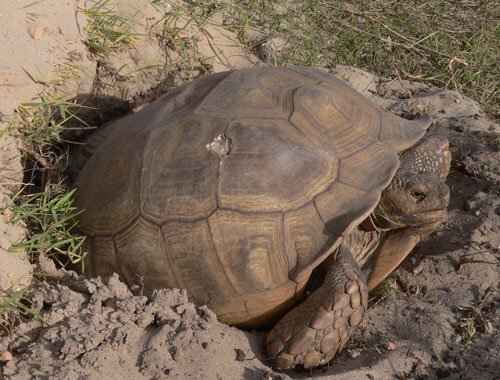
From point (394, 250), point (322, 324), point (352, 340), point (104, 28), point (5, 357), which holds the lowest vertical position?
point (352, 340)

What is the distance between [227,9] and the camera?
562 cm

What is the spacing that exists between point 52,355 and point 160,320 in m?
0.50

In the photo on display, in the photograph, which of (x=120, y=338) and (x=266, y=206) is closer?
(x=120, y=338)

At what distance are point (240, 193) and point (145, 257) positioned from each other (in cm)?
60

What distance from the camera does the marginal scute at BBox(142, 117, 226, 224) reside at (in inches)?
131

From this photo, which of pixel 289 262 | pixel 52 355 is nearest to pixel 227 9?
pixel 289 262

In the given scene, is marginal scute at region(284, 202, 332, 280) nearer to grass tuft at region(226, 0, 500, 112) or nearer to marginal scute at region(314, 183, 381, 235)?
marginal scute at region(314, 183, 381, 235)

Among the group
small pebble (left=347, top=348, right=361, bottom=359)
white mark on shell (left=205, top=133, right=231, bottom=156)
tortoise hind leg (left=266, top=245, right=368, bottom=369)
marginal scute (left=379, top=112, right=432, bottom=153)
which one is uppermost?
white mark on shell (left=205, top=133, right=231, bottom=156)

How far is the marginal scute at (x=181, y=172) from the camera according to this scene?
3.32 metres

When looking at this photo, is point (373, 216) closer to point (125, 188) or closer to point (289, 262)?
point (289, 262)

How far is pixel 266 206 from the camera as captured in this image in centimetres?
327

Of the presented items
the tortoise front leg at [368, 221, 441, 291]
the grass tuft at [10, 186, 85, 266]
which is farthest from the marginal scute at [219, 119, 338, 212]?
the grass tuft at [10, 186, 85, 266]

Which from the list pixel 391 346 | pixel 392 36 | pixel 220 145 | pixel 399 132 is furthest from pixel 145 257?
pixel 392 36

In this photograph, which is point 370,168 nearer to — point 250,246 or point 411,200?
point 411,200
